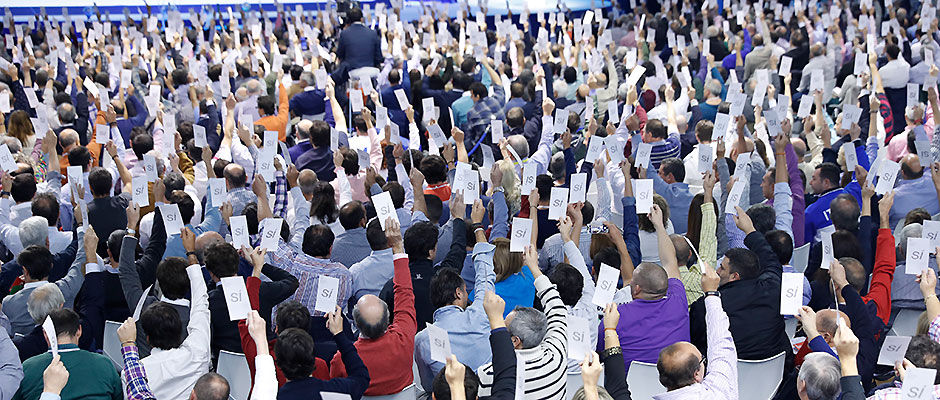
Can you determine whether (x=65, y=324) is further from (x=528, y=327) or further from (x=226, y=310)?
(x=528, y=327)

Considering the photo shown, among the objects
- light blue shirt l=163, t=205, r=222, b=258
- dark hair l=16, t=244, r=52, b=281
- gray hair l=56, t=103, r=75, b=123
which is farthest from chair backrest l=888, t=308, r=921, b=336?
gray hair l=56, t=103, r=75, b=123

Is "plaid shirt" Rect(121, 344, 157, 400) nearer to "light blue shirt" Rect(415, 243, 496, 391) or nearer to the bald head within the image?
the bald head

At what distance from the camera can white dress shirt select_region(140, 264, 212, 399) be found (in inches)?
174

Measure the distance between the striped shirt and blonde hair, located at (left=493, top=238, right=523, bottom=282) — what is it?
37.9 inches

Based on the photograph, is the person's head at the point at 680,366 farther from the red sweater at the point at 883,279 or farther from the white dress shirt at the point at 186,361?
the white dress shirt at the point at 186,361

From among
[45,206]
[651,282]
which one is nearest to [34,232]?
[45,206]

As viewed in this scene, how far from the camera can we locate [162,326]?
14.6 ft

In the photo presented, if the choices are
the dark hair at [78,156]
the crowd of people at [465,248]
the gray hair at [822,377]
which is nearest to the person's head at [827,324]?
the crowd of people at [465,248]

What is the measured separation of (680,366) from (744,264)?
1.36 m

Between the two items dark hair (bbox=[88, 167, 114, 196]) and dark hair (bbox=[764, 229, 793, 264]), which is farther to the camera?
dark hair (bbox=[88, 167, 114, 196])

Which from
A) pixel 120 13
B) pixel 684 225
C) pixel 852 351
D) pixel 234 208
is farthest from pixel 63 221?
pixel 120 13

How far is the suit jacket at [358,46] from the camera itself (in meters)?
12.2

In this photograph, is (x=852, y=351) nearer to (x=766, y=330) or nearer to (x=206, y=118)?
(x=766, y=330)

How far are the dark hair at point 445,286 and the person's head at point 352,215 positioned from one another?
4.63ft
